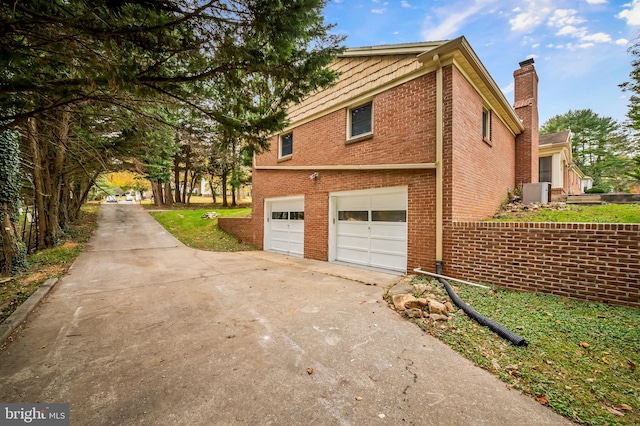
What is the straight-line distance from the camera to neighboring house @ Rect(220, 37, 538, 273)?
5699 millimetres

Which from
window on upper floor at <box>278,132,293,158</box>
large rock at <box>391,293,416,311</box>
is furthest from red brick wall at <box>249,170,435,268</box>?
large rock at <box>391,293,416,311</box>

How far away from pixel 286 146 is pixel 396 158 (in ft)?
17.5

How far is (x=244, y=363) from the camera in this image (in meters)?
2.66

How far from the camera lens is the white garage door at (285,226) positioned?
9.49 metres

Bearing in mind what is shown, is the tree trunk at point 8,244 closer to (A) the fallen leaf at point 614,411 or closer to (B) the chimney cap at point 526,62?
(A) the fallen leaf at point 614,411

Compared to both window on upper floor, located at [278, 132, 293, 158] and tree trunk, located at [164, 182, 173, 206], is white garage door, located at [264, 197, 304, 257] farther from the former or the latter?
tree trunk, located at [164, 182, 173, 206]

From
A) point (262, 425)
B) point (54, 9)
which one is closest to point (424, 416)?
point (262, 425)

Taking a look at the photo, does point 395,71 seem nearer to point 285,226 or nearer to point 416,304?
point 416,304

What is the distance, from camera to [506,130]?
31.2 feet

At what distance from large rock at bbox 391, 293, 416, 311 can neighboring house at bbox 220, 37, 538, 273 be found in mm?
1781

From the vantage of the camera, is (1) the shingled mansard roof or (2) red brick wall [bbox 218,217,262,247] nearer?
(1) the shingled mansard roof

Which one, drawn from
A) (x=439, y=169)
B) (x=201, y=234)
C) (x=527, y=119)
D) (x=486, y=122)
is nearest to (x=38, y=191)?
(x=201, y=234)

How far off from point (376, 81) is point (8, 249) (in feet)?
33.4

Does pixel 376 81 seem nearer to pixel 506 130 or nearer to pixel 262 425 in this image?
pixel 506 130
